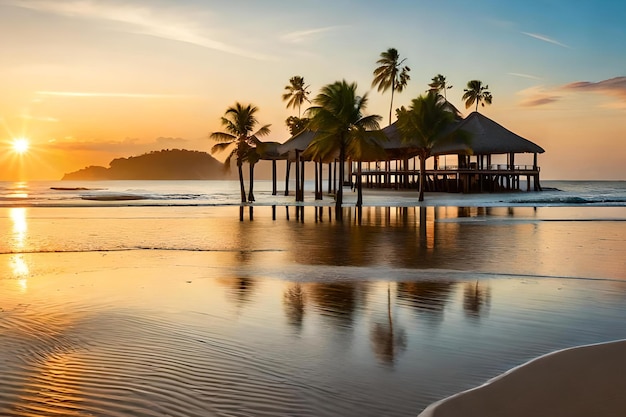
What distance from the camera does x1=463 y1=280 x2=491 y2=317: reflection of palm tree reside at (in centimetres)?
798

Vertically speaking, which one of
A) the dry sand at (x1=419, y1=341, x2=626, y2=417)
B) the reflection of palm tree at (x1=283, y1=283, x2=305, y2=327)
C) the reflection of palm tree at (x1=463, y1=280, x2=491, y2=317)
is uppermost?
the dry sand at (x1=419, y1=341, x2=626, y2=417)

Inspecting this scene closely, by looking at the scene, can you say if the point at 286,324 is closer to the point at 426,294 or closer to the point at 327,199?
the point at 426,294

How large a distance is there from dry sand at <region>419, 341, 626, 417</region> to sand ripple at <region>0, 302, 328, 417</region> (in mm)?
1110

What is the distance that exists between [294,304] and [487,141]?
5347cm

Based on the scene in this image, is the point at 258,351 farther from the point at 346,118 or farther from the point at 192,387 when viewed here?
the point at 346,118

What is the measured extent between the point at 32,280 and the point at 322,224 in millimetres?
15127

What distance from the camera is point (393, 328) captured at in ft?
22.8

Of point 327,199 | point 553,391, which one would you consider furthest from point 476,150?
point 553,391

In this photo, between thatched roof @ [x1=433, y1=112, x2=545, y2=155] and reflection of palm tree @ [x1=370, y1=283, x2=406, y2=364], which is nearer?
reflection of palm tree @ [x1=370, y1=283, x2=406, y2=364]

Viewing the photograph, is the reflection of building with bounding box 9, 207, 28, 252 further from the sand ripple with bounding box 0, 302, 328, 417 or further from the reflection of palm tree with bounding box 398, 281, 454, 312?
the reflection of palm tree with bounding box 398, 281, 454, 312

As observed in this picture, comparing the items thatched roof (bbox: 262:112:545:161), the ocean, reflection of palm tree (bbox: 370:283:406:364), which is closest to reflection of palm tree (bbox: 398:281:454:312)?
reflection of palm tree (bbox: 370:283:406:364)

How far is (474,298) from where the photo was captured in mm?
8883

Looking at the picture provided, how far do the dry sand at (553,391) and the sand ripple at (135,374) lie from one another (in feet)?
3.64

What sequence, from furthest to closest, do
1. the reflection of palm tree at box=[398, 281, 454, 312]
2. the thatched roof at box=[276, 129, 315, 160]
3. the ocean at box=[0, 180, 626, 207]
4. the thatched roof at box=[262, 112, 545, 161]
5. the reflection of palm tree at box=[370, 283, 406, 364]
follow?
the thatched roof at box=[262, 112, 545, 161] → the thatched roof at box=[276, 129, 315, 160] → the ocean at box=[0, 180, 626, 207] → the reflection of palm tree at box=[398, 281, 454, 312] → the reflection of palm tree at box=[370, 283, 406, 364]
